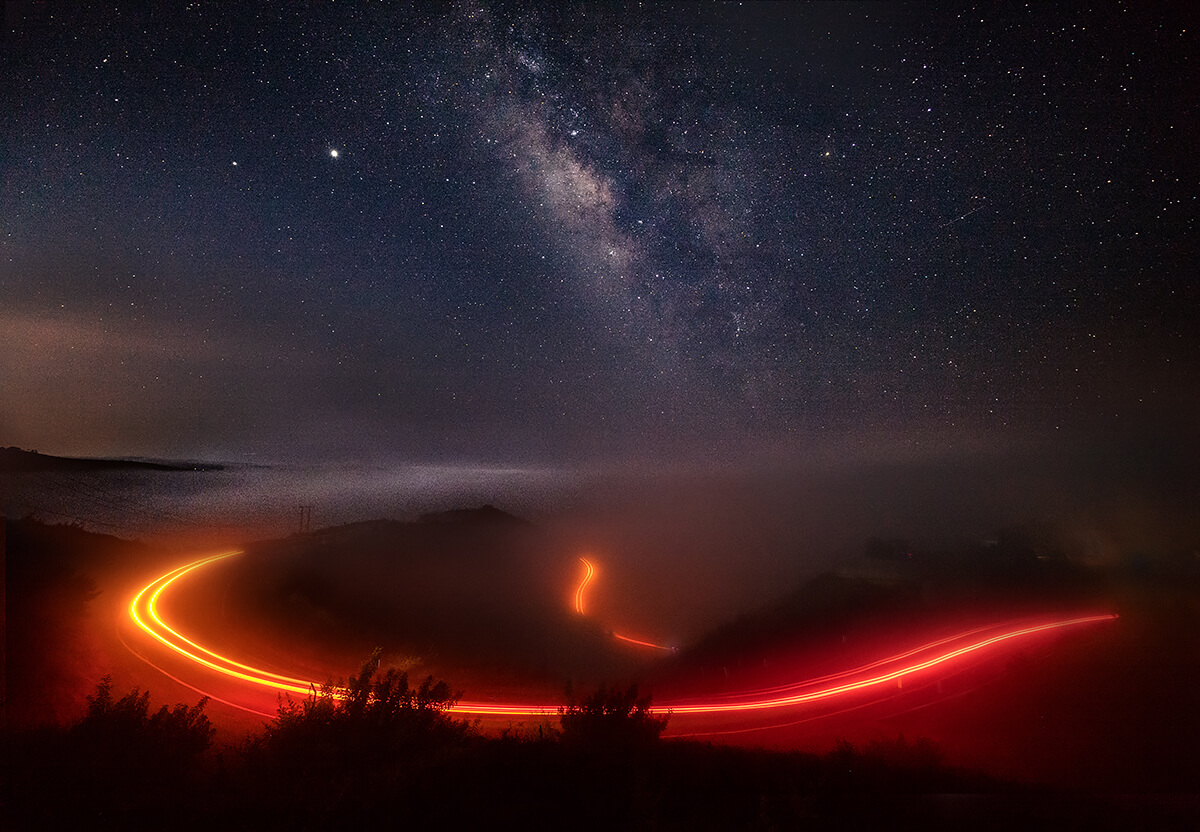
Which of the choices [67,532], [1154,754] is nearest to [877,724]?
[1154,754]

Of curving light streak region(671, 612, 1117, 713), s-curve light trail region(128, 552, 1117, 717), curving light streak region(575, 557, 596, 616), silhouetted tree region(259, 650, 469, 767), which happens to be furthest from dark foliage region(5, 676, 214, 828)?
curving light streak region(575, 557, 596, 616)

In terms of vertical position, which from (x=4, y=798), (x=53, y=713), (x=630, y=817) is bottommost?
(x=53, y=713)

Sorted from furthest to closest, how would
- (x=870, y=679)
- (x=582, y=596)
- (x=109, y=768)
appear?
(x=582, y=596)
(x=870, y=679)
(x=109, y=768)

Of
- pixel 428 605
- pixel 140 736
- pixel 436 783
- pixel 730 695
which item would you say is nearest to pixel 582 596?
pixel 428 605

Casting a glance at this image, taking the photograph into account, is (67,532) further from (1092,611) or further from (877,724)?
(1092,611)

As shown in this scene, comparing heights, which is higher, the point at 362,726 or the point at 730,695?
the point at 362,726

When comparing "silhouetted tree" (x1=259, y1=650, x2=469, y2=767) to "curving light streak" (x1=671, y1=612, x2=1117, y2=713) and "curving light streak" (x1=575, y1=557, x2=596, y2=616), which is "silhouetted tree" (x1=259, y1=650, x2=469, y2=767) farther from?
"curving light streak" (x1=575, y1=557, x2=596, y2=616)

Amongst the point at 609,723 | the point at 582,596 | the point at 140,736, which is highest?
the point at 609,723

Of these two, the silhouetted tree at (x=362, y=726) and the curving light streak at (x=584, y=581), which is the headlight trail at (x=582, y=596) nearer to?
the curving light streak at (x=584, y=581)

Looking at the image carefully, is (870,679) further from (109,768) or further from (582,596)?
(582,596)
